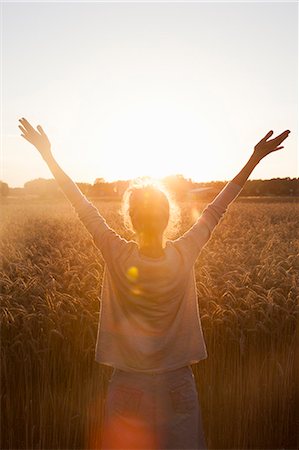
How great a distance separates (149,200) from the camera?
2629 mm

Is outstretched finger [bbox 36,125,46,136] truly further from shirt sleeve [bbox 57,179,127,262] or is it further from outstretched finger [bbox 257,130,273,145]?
outstretched finger [bbox 257,130,273,145]

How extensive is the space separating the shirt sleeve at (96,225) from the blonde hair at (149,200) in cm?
13

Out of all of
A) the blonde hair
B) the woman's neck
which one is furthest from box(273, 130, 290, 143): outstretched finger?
the woman's neck

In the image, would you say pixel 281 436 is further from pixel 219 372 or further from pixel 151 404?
pixel 151 404

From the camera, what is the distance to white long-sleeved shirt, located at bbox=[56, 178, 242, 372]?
262 cm

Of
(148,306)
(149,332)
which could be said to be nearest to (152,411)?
(149,332)

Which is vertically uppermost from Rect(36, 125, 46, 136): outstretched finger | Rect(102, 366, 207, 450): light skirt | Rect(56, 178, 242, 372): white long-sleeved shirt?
Rect(36, 125, 46, 136): outstretched finger

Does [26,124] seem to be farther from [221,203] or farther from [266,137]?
[266,137]

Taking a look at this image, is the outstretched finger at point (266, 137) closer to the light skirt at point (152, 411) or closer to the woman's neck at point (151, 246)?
the woman's neck at point (151, 246)

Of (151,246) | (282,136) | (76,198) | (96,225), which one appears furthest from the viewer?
(282,136)

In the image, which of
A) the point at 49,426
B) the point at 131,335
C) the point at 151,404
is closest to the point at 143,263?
the point at 131,335

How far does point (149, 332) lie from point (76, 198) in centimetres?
83

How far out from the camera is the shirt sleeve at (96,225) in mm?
2695

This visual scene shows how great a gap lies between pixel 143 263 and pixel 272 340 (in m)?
Result: 3.37
